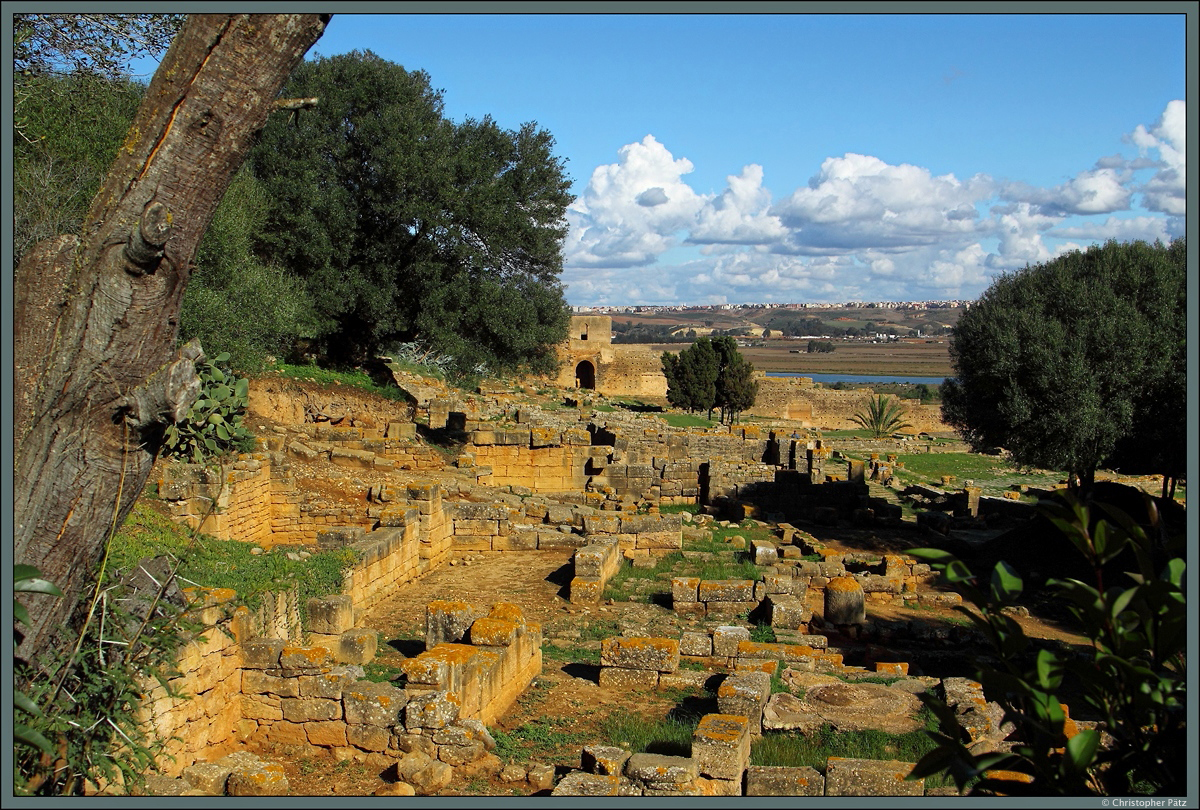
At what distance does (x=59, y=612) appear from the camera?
4.62m

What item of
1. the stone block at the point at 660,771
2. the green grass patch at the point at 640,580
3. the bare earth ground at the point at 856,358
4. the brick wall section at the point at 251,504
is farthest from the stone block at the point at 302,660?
the bare earth ground at the point at 856,358

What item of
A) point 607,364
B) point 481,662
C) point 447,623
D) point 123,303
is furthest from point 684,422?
point 123,303

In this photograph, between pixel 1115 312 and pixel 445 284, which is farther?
pixel 445 284

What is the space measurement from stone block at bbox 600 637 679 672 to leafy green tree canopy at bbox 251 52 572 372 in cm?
1436

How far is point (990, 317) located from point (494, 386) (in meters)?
27.9

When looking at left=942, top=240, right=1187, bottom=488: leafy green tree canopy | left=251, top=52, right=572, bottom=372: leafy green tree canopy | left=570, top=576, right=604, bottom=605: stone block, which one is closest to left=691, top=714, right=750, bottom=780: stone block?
left=570, top=576, right=604, bottom=605: stone block

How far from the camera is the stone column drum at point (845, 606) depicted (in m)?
13.0

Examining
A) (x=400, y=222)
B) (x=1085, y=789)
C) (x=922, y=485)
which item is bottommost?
(x=922, y=485)

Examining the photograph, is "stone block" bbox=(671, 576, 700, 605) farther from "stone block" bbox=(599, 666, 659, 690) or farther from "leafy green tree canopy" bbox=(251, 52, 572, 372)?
"leafy green tree canopy" bbox=(251, 52, 572, 372)

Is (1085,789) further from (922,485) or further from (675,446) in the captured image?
(922,485)

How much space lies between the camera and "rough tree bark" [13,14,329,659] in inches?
169

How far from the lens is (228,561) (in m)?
10.0

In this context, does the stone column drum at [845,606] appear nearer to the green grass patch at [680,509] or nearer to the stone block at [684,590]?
the stone block at [684,590]

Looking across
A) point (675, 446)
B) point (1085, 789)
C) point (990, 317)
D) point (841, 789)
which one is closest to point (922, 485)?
point (675, 446)
